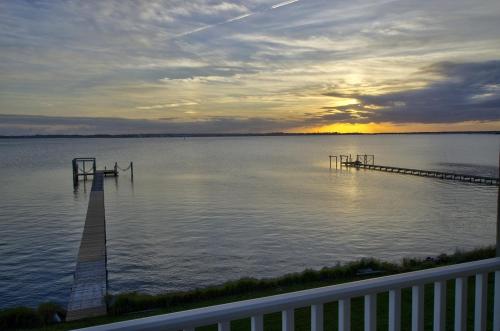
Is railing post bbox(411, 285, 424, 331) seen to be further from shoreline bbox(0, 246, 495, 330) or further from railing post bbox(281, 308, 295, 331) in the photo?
shoreline bbox(0, 246, 495, 330)

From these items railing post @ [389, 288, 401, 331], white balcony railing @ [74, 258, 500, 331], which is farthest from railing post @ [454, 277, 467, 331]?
railing post @ [389, 288, 401, 331]

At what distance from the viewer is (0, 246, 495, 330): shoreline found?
9320mm

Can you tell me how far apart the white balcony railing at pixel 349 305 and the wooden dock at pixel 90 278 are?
889 cm

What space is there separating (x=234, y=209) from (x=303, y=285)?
18083 millimetres

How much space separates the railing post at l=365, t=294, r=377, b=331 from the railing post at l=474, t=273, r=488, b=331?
0.70 metres

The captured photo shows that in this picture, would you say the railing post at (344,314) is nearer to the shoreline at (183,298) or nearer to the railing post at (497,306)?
the railing post at (497,306)

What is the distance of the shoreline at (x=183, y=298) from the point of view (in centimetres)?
932

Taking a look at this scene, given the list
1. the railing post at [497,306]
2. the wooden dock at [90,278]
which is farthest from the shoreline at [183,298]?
the railing post at [497,306]

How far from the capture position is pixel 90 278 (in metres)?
12.0

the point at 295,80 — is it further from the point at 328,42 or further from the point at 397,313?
the point at 397,313

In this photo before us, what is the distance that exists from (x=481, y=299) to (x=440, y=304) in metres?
0.32

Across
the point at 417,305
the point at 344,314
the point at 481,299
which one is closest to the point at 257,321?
the point at 344,314

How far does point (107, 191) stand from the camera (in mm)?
40312

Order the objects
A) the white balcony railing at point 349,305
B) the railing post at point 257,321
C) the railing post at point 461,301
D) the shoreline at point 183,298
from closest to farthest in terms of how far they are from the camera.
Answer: the white balcony railing at point 349,305, the railing post at point 257,321, the railing post at point 461,301, the shoreline at point 183,298
